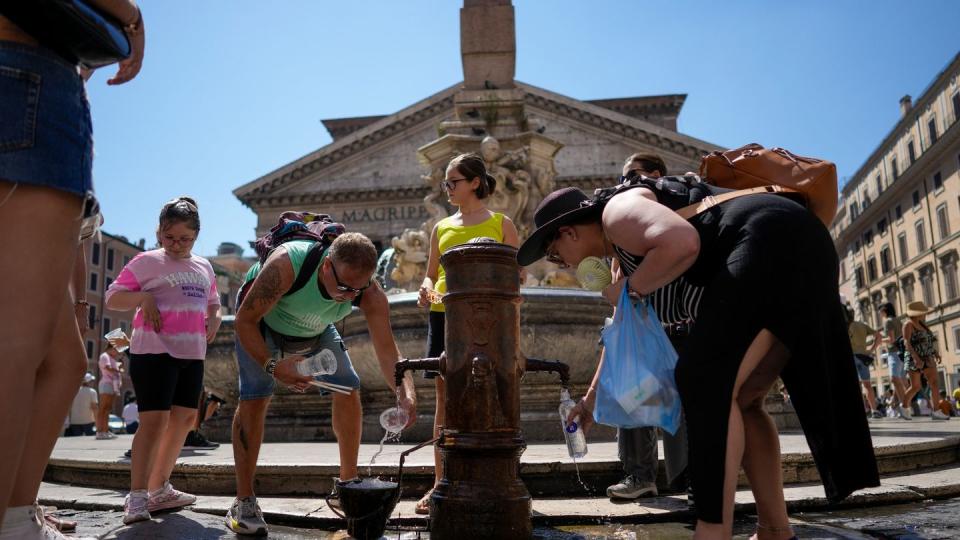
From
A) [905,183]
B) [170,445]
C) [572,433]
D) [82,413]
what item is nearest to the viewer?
[572,433]

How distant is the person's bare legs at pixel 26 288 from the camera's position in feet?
5.69

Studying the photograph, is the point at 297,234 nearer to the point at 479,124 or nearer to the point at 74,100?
the point at 74,100

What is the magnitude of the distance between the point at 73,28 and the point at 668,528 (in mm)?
2857

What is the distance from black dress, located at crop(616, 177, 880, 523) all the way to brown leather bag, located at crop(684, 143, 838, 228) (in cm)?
9

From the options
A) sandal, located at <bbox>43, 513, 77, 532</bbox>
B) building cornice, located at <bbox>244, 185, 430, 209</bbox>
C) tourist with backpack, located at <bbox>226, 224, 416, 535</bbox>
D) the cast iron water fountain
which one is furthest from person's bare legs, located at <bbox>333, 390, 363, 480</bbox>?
building cornice, located at <bbox>244, 185, 430, 209</bbox>

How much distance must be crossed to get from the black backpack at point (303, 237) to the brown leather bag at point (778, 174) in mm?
1725

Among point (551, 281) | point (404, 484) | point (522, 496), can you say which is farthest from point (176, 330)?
point (551, 281)

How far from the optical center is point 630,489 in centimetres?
373

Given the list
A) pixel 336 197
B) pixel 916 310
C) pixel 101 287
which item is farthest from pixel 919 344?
pixel 101 287

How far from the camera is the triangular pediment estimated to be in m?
44.3

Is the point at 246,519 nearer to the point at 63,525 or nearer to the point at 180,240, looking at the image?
the point at 63,525

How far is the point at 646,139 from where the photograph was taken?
4441 cm

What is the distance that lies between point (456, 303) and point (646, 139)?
43.2m

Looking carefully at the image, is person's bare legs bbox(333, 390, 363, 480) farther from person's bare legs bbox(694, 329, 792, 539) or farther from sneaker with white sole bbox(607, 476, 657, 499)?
person's bare legs bbox(694, 329, 792, 539)
